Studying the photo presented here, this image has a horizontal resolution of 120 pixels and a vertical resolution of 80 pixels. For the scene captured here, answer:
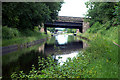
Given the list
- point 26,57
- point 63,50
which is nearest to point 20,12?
point 63,50

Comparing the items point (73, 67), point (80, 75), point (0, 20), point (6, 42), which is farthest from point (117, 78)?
point (0, 20)

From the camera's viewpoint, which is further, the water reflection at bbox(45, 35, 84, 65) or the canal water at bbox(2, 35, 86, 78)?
the water reflection at bbox(45, 35, 84, 65)

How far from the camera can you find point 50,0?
2877 centimetres

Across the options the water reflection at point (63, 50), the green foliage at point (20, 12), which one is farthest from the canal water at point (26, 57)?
the green foliage at point (20, 12)

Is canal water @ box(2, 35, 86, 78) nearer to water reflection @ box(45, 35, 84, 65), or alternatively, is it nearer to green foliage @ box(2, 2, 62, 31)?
water reflection @ box(45, 35, 84, 65)

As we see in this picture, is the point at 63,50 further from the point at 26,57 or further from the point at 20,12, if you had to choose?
the point at 20,12

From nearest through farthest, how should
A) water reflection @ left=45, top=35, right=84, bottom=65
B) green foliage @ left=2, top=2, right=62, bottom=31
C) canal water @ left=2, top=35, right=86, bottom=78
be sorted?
canal water @ left=2, top=35, right=86, bottom=78
water reflection @ left=45, top=35, right=84, bottom=65
green foliage @ left=2, top=2, right=62, bottom=31

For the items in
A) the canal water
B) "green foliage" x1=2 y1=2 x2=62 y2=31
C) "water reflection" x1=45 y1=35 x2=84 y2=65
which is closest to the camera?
the canal water

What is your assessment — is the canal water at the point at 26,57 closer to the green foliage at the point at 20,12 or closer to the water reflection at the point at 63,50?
the water reflection at the point at 63,50

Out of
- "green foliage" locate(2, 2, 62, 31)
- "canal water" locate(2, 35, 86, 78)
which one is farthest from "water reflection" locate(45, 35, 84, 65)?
"green foliage" locate(2, 2, 62, 31)

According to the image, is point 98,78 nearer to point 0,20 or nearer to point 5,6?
point 5,6

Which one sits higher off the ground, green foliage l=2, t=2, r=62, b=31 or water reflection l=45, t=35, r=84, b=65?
green foliage l=2, t=2, r=62, b=31

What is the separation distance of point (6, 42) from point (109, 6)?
15481 mm

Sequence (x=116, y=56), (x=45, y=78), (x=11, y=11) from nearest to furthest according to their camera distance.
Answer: (x=45, y=78)
(x=116, y=56)
(x=11, y=11)
